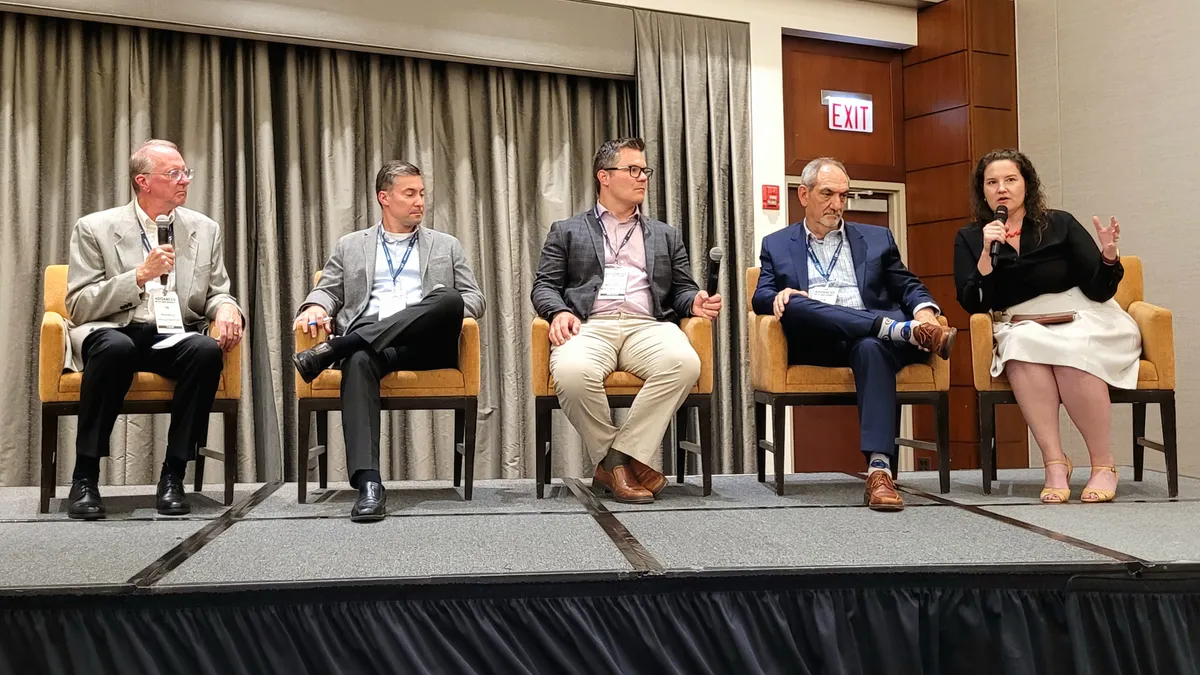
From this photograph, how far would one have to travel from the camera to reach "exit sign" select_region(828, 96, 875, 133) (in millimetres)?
5137

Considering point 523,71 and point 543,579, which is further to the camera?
point 523,71

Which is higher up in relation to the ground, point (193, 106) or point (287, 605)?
point (193, 106)

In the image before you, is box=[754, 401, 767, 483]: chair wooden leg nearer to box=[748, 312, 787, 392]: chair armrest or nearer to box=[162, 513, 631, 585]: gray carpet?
box=[748, 312, 787, 392]: chair armrest

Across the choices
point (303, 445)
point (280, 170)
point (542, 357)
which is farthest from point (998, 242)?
point (280, 170)

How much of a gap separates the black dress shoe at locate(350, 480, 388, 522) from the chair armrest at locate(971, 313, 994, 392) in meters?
1.93

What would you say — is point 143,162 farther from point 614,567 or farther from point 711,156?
point 711,156

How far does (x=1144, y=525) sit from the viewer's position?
2424 millimetres

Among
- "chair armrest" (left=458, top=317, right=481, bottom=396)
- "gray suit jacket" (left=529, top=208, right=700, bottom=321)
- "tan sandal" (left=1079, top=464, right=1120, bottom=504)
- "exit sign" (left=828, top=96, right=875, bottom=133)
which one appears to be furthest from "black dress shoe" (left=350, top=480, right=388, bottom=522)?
"exit sign" (left=828, top=96, right=875, bottom=133)

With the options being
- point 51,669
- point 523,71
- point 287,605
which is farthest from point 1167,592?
point 523,71

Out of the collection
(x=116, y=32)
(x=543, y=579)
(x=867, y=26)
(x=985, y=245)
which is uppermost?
(x=867, y=26)

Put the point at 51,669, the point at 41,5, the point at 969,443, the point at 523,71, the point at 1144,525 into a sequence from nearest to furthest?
the point at 51,669 → the point at 1144,525 → the point at 41,5 → the point at 523,71 → the point at 969,443

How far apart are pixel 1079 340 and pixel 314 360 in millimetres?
2356

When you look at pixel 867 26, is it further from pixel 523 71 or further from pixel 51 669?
pixel 51 669

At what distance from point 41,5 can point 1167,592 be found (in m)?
4.26
